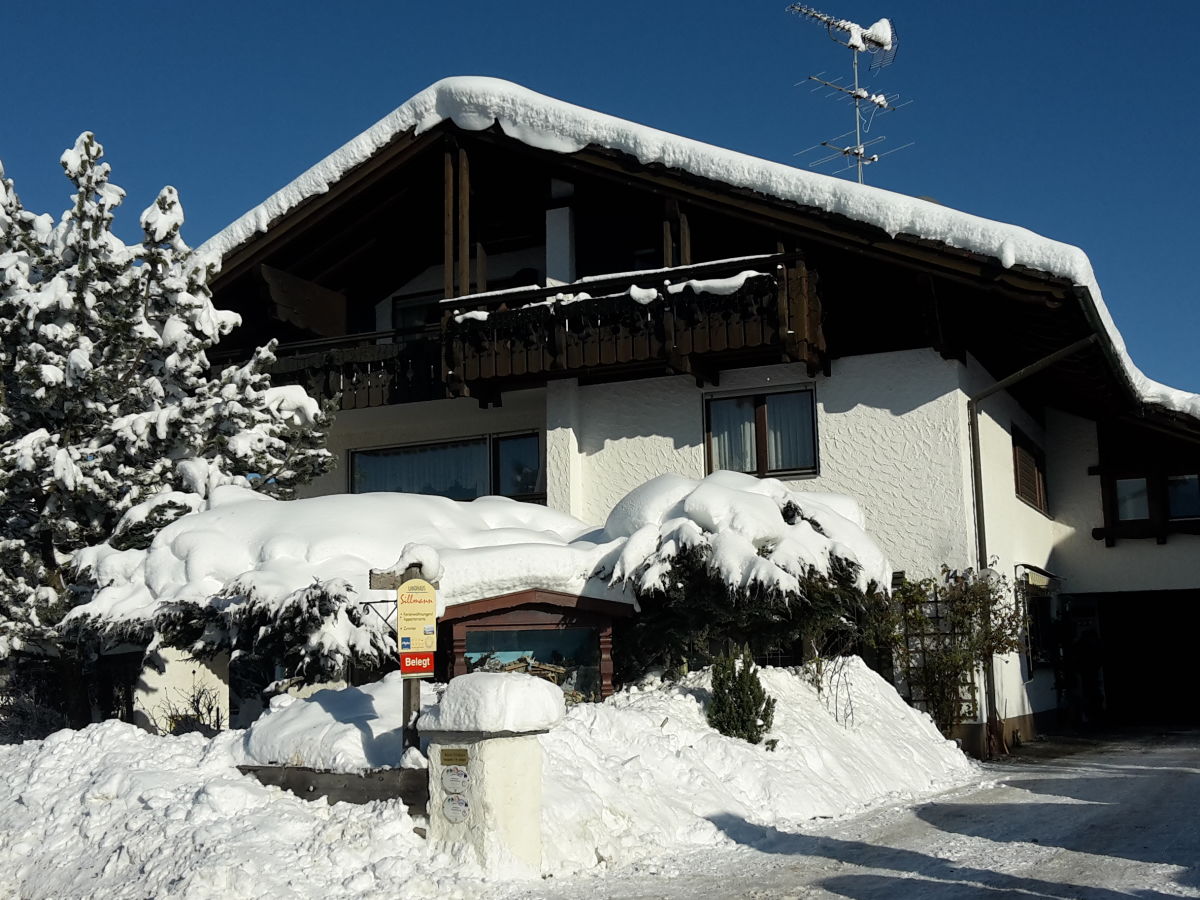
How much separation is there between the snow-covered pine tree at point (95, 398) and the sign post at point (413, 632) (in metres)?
6.26

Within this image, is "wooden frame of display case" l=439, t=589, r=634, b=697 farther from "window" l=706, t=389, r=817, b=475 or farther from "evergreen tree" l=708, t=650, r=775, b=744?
"window" l=706, t=389, r=817, b=475

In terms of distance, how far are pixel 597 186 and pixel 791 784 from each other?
10.1 metres

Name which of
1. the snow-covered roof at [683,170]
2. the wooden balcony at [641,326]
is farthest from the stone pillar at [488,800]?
the snow-covered roof at [683,170]

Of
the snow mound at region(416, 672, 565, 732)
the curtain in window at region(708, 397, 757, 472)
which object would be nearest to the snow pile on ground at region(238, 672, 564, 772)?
the snow mound at region(416, 672, 565, 732)

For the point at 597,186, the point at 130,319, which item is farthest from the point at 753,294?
the point at 130,319

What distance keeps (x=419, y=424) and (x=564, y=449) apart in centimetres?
274

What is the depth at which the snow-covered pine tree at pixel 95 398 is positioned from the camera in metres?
15.0

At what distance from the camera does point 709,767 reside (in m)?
11.0

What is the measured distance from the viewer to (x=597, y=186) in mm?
18812

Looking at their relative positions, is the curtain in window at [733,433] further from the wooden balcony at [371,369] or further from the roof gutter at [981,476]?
the wooden balcony at [371,369]

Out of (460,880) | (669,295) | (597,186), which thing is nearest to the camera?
(460,880)

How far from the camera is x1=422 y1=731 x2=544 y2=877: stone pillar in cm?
846

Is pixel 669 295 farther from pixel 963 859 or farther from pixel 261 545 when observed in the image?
pixel 963 859

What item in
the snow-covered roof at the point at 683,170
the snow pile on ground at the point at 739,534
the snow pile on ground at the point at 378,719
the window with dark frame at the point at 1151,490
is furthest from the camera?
the window with dark frame at the point at 1151,490
